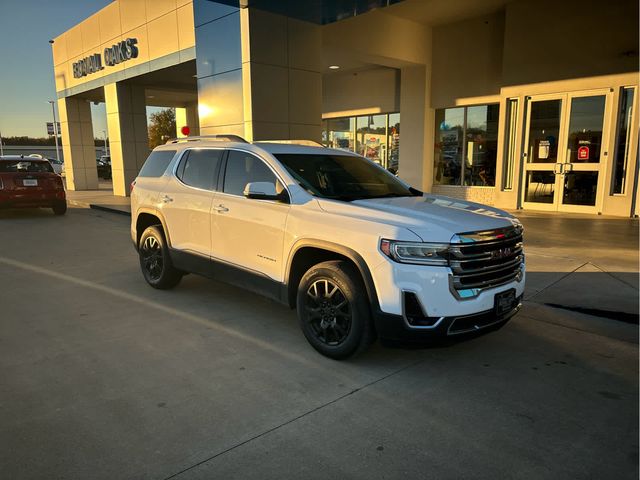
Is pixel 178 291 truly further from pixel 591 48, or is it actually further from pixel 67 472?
pixel 591 48

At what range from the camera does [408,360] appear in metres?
4.25

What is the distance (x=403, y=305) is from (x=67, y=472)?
2.36m

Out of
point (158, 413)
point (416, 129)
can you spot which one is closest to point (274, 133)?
point (416, 129)

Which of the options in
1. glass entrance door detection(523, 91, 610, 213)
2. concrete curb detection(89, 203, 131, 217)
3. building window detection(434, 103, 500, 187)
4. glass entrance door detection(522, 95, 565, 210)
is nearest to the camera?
glass entrance door detection(523, 91, 610, 213)

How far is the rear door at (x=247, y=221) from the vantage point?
180 inches

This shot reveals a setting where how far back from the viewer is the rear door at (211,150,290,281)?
15.0ft

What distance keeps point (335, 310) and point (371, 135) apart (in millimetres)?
16123

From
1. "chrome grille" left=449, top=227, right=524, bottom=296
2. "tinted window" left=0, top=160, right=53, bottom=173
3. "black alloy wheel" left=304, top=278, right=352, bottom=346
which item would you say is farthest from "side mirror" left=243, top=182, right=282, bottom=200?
"tinted window" left=0, top=160, right=53, bottom=173

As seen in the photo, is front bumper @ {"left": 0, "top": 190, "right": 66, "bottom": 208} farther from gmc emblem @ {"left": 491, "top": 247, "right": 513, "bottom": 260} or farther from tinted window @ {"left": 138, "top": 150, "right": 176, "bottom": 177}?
gmc emblem @ {"left": 491, "top": 247, "right": 513, "bottom": 260}

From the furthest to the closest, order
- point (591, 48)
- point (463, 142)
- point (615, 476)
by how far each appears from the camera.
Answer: point (463, 142), point (591, 48), point (615, 476)

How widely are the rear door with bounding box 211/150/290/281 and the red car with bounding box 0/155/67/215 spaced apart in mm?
10695

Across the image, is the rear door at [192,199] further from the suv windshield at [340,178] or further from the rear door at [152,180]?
the suv windshield at [340,178]

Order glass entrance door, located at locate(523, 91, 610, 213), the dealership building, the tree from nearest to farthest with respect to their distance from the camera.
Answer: the dealership building, glass entrance door, located at locate(523, 91, 610, 213), the tree

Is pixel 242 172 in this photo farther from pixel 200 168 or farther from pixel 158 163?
pixel 158 163
